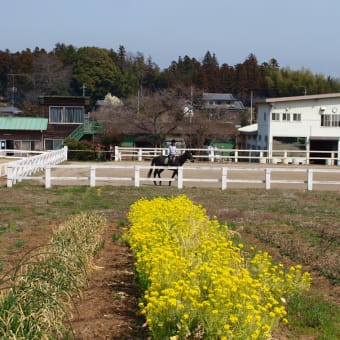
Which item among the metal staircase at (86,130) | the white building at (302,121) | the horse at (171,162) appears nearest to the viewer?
the horse at (171,162)

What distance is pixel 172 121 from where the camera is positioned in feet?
173

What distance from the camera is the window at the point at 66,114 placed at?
50.0 m

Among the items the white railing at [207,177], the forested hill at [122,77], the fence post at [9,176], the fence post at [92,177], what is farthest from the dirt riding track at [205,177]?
the forested hill at [122,77]

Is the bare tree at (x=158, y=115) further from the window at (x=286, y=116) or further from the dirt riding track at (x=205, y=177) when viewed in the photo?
the dirt riding track at (x=205, y=177)

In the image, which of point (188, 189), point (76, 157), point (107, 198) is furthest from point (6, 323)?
point (76, 157)

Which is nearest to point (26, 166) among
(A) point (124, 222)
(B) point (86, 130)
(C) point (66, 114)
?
(A) point (124, 222)

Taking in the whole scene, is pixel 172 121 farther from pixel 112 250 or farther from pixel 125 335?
pixel 125 335

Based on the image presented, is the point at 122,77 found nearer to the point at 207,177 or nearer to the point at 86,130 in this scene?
the point at 86,130

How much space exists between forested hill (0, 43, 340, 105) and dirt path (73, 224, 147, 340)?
221 ft

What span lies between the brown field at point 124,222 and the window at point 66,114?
1110 inches

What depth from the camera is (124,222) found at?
13.5 m

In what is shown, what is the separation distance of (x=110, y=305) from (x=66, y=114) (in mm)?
44566

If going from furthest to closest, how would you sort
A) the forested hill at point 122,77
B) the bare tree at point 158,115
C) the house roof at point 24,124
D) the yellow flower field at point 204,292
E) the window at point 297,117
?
1. the forested hill at point 122,77
2. the bare tree at point 158,115
3. the house roof at point 24,124
4. the window at point 297,117
5. the yellow flower field at point 204,292

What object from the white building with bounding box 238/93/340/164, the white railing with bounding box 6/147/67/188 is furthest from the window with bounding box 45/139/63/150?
the white building with bounding box 238/93/340/164
